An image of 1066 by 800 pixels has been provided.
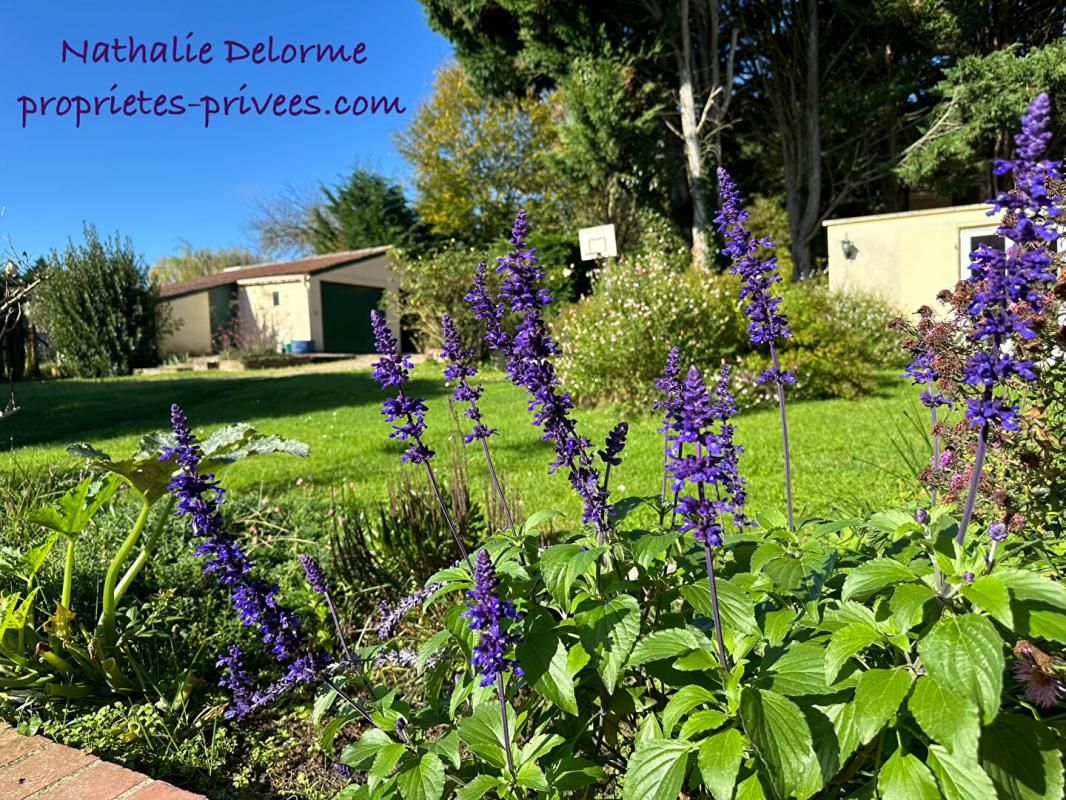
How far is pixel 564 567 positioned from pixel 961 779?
30.3 inches

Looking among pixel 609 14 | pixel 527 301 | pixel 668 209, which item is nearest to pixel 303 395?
pixel 668 209

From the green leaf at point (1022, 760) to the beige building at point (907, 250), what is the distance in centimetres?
1361

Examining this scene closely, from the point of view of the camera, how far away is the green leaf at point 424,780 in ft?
4.38

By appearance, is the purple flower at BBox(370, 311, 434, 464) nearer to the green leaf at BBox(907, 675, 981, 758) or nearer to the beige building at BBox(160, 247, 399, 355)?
the green leaf at BBox(907, 675, 981, 758)

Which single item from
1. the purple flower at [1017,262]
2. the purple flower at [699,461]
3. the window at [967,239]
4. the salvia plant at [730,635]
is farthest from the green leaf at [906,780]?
the window at [967,239]

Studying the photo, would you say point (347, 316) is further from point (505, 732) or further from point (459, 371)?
point (505, 732)

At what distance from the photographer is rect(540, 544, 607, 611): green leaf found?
138 centimetres

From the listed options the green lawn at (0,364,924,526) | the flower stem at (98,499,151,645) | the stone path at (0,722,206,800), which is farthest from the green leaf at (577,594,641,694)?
the green lawn at (0,364,924,526)

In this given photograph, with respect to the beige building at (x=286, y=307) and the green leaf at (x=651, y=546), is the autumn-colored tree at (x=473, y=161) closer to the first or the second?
the beige building at (x=286, y=307)

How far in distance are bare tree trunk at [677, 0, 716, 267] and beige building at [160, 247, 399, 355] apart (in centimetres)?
1191

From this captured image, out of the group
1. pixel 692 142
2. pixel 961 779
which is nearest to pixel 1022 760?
pixel 961 779

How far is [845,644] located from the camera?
3.97ft

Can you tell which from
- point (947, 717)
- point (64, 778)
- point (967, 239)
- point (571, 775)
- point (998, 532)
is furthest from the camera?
point (967, 239)

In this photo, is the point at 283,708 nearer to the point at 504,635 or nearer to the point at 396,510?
the point at 396,510
